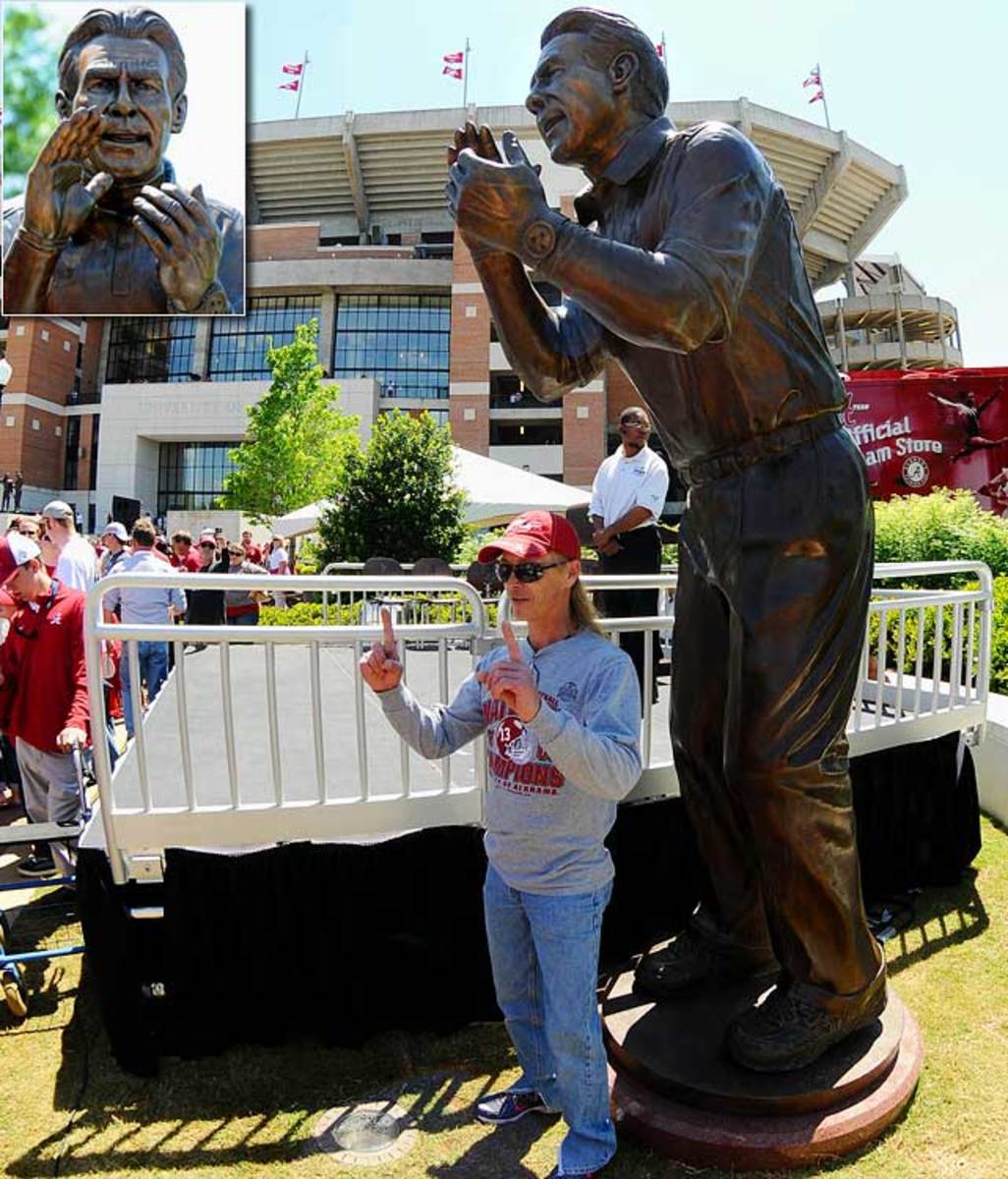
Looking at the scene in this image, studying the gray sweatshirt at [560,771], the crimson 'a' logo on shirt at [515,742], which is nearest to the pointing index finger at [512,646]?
the gray sweatshirt at [560,771]

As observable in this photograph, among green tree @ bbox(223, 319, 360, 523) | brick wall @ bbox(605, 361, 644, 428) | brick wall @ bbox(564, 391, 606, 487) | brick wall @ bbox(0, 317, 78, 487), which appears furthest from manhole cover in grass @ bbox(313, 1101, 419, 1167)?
brick wall @ bbox(0, 317, 78, 487)

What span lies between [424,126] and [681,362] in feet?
174

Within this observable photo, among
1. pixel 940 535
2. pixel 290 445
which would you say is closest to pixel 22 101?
pixel 940 535

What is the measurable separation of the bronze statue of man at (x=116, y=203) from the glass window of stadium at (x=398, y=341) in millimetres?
43666

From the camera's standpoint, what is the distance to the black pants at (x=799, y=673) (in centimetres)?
212

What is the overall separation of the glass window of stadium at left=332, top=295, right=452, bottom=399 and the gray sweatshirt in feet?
151

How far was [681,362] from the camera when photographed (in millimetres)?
2148

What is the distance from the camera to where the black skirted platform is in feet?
9.29

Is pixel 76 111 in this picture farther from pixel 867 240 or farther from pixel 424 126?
pixel 867 240

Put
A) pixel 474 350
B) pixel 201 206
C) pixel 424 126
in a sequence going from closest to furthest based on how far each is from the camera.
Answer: pixel 201 206, pixel 474 350, pixel 424 126

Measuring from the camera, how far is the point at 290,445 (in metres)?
32.2

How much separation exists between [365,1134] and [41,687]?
9.90 ft

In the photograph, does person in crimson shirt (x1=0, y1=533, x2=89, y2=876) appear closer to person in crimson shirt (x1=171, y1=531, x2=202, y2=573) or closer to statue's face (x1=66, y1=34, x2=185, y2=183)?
statue's face (x1=66, y1=34, x2=185, y2=183)

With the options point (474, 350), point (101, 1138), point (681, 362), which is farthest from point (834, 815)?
point (474, 350)
